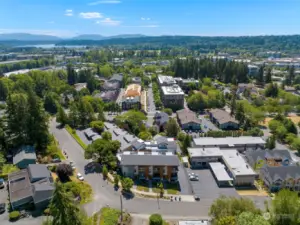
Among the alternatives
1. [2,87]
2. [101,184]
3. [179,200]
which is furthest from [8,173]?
[2,87]

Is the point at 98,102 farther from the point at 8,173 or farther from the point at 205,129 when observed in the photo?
the point at 8,173

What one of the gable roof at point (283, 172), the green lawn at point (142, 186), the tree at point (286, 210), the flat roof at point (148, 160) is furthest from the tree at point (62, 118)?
the tree at point (286, 210)

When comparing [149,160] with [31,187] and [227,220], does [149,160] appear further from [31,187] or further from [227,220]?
[31,187]

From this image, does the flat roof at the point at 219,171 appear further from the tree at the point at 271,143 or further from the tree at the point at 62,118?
the tree at the point at 62,118

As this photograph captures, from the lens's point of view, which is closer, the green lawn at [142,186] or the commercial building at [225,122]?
the green lawn at [142,186]

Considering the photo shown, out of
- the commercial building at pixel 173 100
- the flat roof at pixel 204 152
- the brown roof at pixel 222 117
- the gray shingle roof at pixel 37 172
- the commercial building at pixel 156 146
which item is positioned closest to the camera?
the gray shingle roof at pixel 37 172

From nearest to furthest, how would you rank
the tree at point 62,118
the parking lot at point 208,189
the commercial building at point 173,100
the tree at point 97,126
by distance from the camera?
the parking lot at point 208,189 < the tree at point 97,126 < the tree at point 62,118 < the commercial building at point 173,100

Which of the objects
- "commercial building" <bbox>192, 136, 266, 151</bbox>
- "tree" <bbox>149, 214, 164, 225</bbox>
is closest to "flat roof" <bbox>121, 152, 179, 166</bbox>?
"tree" <bbox>149, 214, 164, 225</bbox>

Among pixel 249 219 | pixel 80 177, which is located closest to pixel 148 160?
pixel 80 177
